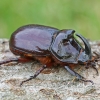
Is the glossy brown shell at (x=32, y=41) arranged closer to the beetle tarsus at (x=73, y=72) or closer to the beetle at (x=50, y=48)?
the beetle at (x=50, y=48)

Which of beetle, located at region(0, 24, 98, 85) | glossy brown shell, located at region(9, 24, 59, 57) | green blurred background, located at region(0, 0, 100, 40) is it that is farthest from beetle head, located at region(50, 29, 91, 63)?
green blurred background, located at region(0, 0, 100, 40)

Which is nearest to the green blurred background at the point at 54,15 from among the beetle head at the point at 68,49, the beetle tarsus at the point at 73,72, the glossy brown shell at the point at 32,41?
the glossy brown shell at the point at 32,41

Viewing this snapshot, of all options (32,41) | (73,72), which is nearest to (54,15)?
(32,41)

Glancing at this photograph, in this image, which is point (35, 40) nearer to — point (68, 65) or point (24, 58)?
point (24, 58)

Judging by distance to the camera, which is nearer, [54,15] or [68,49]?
[68,49]

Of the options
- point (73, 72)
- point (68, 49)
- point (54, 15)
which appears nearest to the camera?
point (73, 72)

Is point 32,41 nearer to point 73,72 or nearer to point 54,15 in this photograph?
point 73,72
